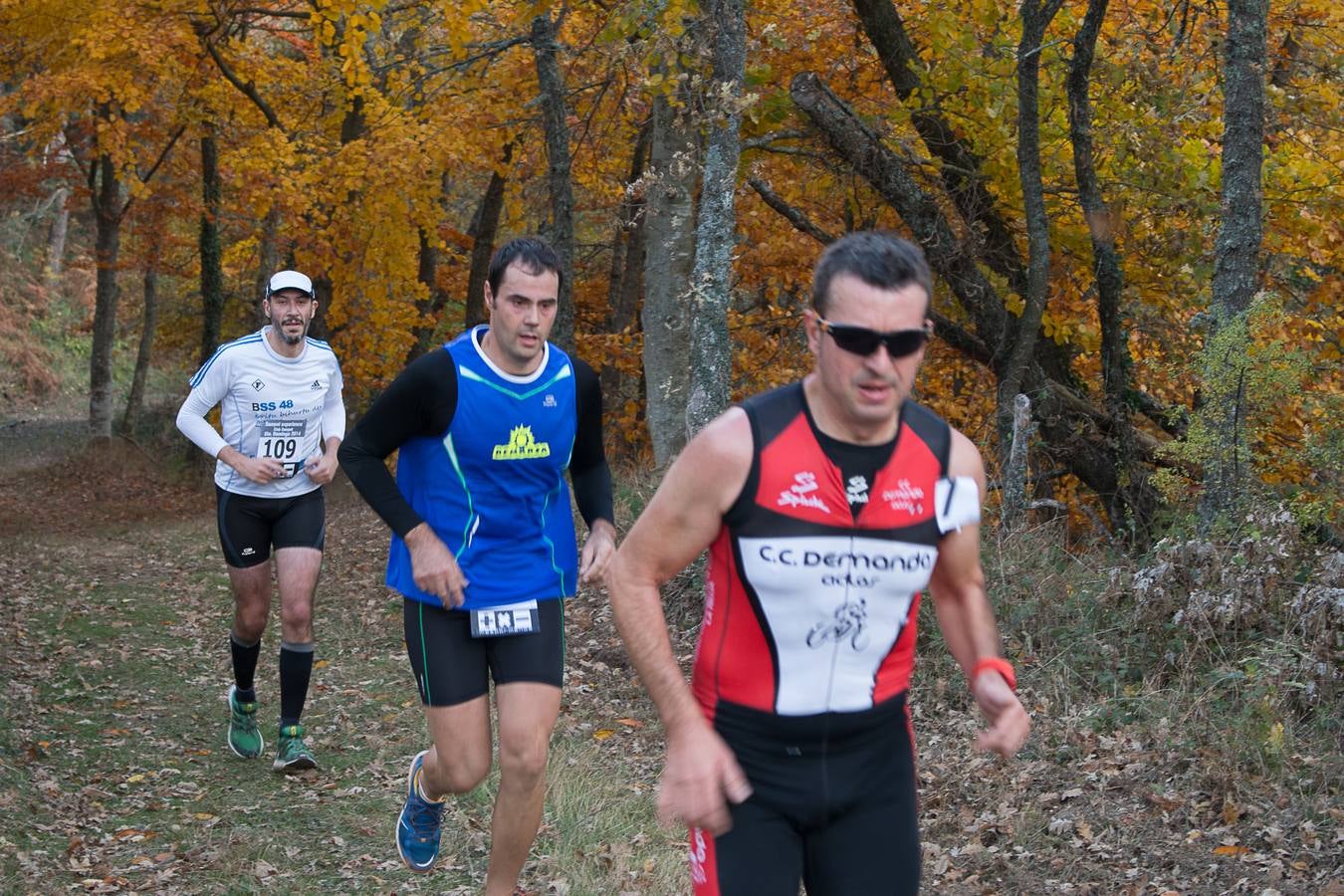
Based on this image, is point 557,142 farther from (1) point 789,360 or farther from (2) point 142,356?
(2) point 142,356

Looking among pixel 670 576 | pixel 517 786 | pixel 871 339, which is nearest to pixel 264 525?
pixel 517 786

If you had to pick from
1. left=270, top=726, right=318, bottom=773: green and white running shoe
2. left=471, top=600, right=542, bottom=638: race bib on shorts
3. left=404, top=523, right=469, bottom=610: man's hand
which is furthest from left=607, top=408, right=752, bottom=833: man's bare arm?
left=270, top=726, right=318, bottom=773: green and white running shoe

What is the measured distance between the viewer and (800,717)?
10.5ft

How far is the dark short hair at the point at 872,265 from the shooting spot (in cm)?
314

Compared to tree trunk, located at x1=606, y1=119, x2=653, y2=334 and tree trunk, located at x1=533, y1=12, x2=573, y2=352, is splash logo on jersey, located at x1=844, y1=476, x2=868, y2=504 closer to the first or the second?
tree trunk, located at x1=533, y1=12, x2=573, y2=352

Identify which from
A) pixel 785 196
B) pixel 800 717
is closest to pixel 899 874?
pixel 800 717

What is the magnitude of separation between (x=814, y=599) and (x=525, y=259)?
223 centimetres

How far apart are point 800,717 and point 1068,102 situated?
373 inches

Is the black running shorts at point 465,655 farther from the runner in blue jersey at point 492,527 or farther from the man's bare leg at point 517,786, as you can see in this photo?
the man's bare leg at point 517,786

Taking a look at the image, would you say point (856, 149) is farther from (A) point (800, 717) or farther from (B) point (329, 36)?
(A) point (800, 717)

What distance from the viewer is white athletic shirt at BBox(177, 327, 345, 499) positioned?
24.6 ft

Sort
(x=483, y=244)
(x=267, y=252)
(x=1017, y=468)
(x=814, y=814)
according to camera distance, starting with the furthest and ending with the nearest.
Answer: (x=267, y=252) < (x=483, y=244) < (x=1017, y=468) < (x=814, y=814)

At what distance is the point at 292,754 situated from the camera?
7.67m

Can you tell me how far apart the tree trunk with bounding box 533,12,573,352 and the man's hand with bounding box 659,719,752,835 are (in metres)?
10.9
